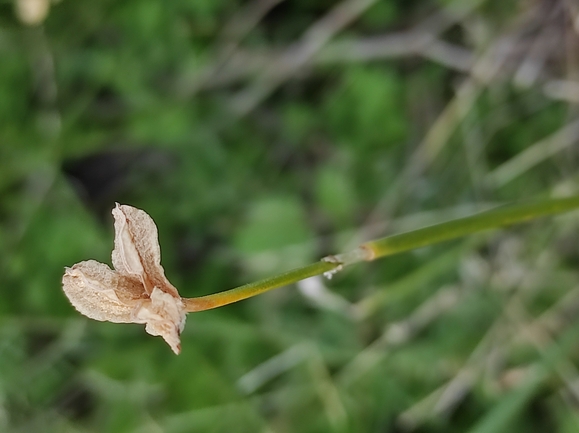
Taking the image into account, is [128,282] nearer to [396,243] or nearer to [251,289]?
[251,289]

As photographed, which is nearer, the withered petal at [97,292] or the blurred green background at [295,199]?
the withered petal at [97,292]

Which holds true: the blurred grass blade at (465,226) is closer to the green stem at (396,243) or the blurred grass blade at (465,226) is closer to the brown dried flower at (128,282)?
the green stem at (396,243)

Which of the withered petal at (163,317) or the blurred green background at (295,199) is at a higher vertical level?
the blurred green background at (295,199)

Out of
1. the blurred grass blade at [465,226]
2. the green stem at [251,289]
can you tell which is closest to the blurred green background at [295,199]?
the blurred grass blade at [465,226]

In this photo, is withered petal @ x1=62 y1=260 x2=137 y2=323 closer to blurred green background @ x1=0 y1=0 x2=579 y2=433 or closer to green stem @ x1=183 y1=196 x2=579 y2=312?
green stem @ x1=183 y1=196 x2=579 y2=312

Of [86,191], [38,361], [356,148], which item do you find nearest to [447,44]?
[356,148]

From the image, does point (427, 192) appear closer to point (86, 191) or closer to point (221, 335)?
point (221, 335)
